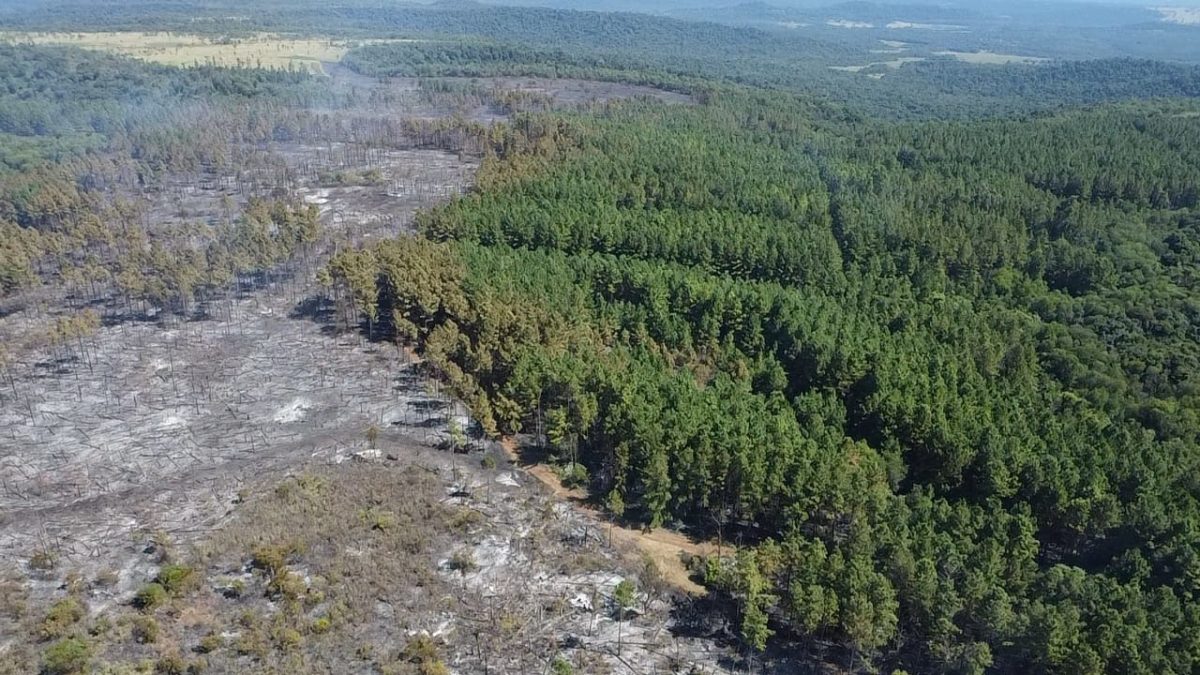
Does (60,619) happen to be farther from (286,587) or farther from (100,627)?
(286,587)

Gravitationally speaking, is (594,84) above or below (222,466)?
above

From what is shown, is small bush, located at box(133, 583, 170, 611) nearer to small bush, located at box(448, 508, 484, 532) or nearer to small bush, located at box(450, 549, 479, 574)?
small bush, located at box(450, 549, 479, 574)

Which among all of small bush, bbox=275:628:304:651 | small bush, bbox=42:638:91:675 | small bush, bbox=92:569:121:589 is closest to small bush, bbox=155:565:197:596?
small bush, bbox=92:569:121:589

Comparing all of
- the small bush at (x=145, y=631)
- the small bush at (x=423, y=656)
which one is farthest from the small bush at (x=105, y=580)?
the small bush at (x=423, y=656)

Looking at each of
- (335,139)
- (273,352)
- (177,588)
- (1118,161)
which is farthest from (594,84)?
(177,588)

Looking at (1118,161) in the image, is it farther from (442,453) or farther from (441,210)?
(442,453)

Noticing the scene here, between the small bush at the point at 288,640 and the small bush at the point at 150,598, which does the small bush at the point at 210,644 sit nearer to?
the small bush at the point at 288,640

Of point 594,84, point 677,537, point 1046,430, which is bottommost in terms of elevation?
point 677,537
